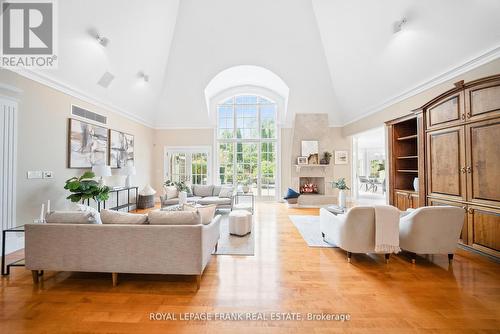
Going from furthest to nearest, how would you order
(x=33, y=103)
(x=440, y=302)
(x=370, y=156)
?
(x=370, y=156), (x=33, y=103), (x=440, y=302)

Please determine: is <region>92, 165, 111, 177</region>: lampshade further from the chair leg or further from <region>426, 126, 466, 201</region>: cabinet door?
<region>426, 126, 466, 201</region>: cabinet door

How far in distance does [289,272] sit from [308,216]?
130 inches

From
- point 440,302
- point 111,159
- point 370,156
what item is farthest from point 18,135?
point 370,156

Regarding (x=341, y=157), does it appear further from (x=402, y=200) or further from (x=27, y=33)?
(x=27, y=33)

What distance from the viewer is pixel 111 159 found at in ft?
19.5

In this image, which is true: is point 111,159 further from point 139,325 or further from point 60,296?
point 139,325

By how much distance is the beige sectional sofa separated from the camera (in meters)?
6.18

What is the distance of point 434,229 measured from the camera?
302cm

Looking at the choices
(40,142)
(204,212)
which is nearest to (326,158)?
(204,212)

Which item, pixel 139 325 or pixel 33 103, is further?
pixel 33 103

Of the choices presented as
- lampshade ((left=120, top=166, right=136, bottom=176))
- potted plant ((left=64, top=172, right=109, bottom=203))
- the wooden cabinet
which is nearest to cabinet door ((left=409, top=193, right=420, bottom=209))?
the wooden cabinet

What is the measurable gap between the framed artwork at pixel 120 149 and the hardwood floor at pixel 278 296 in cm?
354

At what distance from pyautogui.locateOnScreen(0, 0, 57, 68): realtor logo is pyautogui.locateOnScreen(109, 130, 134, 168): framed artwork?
245cm

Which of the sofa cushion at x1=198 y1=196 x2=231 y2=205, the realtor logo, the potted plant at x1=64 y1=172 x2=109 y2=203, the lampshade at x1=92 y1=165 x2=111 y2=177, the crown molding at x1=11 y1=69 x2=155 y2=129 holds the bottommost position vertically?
the sofa cushion at x1=198 y1=196 x2=231 y2=205
